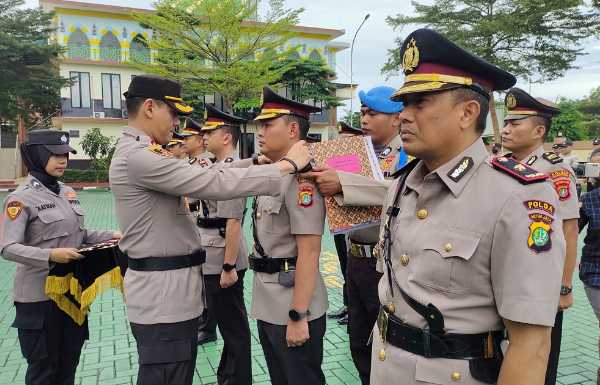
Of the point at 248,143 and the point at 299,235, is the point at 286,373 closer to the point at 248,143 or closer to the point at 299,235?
the point at 299,235

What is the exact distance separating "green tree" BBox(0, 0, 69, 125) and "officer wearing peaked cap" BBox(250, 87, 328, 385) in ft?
80.4

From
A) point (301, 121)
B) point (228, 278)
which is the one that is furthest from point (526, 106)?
point (228, 278)

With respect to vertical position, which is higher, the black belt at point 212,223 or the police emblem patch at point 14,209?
the police emblem patch at point 14,209

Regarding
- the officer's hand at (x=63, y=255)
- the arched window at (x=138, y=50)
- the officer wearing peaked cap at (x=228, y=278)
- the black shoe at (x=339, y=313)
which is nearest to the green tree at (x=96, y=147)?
the arched window at (x=138, y=50)

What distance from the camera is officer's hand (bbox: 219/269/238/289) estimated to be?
380 centimetres

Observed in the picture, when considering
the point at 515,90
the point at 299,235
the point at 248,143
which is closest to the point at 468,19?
the point at 248,143

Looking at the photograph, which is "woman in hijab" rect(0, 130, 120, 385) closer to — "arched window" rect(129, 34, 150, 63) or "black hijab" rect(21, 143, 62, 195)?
A: "black hijab" rect(21, 143, 62, 195)

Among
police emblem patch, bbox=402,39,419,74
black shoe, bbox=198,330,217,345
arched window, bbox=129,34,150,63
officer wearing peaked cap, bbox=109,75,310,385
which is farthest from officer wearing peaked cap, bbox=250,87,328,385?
arched window, bbox=129,34,150,63

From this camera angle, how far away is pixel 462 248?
155 centimetres

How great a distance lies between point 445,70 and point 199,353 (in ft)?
12.4

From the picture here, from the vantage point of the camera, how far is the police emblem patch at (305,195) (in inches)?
104

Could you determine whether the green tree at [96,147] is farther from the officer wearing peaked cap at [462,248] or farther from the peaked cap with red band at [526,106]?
the officer wearing peaked cap at [462,248]

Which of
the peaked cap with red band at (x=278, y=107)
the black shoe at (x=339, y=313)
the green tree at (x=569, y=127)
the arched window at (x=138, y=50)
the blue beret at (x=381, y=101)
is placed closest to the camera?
the peaked cap with red band at (x=278, y=107)

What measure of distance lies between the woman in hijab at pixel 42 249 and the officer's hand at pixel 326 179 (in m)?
1.76
